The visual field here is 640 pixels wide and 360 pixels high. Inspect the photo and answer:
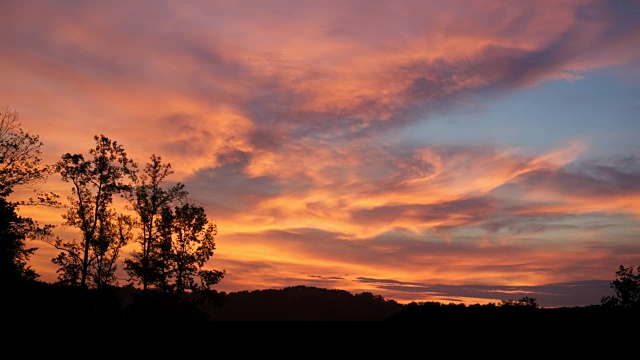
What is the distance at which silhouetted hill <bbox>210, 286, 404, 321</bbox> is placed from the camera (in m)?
146

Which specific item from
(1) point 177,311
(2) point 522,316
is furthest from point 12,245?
(2) point 522,316

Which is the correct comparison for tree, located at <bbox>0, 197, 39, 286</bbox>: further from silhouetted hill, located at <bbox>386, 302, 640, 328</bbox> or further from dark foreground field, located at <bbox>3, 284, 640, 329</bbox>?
silhouetted hill, located at <bbox>386, 302, 640, 328</bbox>

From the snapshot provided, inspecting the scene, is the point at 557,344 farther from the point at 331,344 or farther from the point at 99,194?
the point at 99,194

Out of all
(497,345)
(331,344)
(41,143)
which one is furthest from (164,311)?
(497,345)

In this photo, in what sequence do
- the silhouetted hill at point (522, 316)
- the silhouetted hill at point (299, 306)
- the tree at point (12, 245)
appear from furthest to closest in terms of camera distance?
1. the silhouetted hill at point (299, 306)
2. the tree at point (12, 245)
3. the silhouetted hill at point (522, 316)

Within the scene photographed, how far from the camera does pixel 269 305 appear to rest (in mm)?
157875

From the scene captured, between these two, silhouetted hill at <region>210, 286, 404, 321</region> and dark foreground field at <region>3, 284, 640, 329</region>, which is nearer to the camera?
dark foreground field at <region>3, 284, 640, 329</region>

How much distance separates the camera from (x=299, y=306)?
15988 cm

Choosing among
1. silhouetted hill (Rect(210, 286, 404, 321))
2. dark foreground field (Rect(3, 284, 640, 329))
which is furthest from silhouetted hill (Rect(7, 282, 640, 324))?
silhouetted hill (Rect(210, 286, 404, 321))

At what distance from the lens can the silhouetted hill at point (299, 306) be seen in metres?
146

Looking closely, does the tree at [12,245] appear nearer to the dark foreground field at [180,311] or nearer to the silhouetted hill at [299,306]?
the dark foreground field at [180,311]

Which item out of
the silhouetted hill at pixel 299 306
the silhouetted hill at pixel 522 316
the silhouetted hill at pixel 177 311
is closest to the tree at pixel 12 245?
the silhouetted hill at pixel 177 311

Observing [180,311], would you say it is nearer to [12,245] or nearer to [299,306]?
[12,245]

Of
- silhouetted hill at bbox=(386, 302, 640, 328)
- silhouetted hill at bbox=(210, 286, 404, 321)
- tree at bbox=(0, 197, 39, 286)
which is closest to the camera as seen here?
silhouetted hill at bbox=(386, 302, 640, 328)
